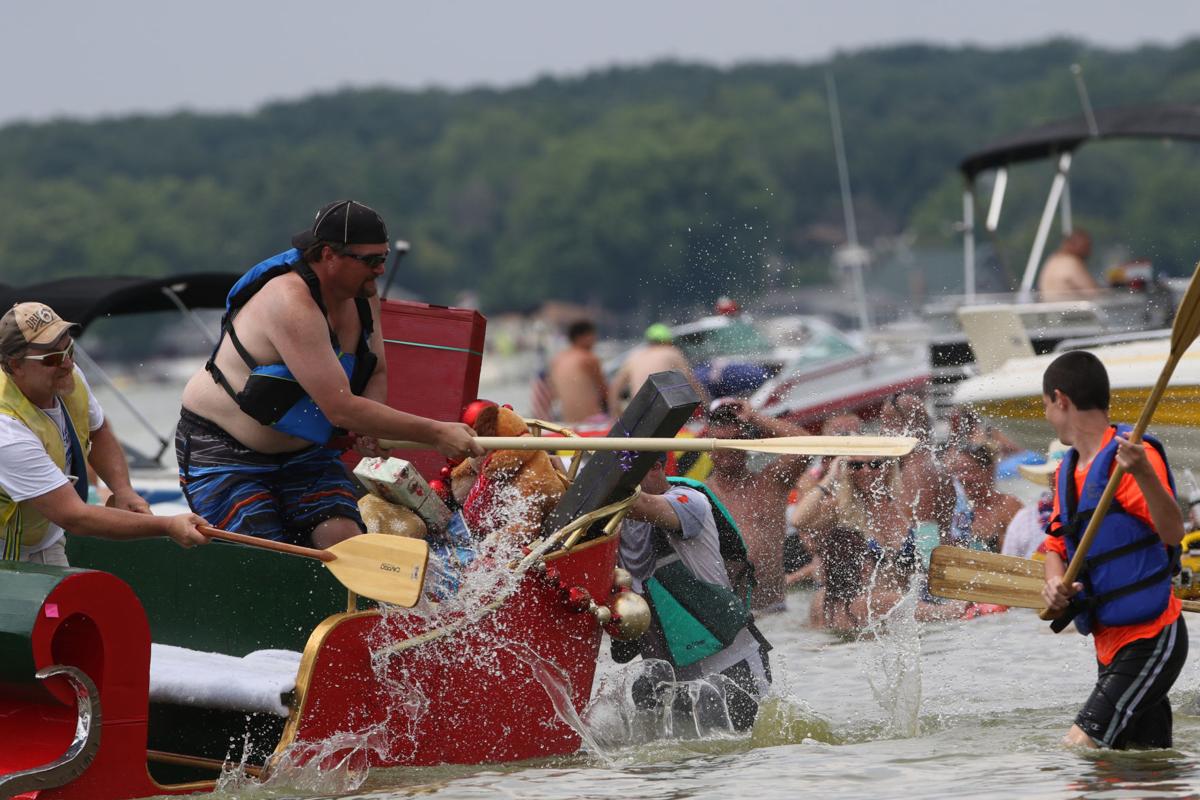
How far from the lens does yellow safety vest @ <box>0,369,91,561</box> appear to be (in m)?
4.79

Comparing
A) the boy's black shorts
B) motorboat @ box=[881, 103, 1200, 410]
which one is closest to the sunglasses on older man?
the boy's black shorts

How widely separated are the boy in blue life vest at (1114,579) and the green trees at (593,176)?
84.5 meters

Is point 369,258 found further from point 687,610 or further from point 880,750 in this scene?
point 880,750

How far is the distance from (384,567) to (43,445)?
1.06 m

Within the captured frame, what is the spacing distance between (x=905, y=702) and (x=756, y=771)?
3.05 feet

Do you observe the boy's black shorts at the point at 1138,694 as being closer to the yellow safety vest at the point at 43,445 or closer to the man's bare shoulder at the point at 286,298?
the man's bare shoulder at the point at 286,298

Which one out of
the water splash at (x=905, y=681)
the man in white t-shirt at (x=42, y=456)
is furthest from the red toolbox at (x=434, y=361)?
the water splash at (x=905, y=681)

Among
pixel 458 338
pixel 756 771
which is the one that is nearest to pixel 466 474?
pixel 458 338

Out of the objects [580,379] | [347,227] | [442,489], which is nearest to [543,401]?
[580,379]

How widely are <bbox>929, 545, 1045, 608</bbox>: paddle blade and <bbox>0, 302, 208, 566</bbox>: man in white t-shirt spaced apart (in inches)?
88.4

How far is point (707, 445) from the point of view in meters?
5.17

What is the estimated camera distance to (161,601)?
215 inches

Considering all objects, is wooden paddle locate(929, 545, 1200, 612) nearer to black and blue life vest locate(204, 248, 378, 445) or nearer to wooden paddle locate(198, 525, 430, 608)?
wooden paddle locate(198, 525, 430, 608)

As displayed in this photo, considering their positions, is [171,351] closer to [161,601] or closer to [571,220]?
[571,220]
